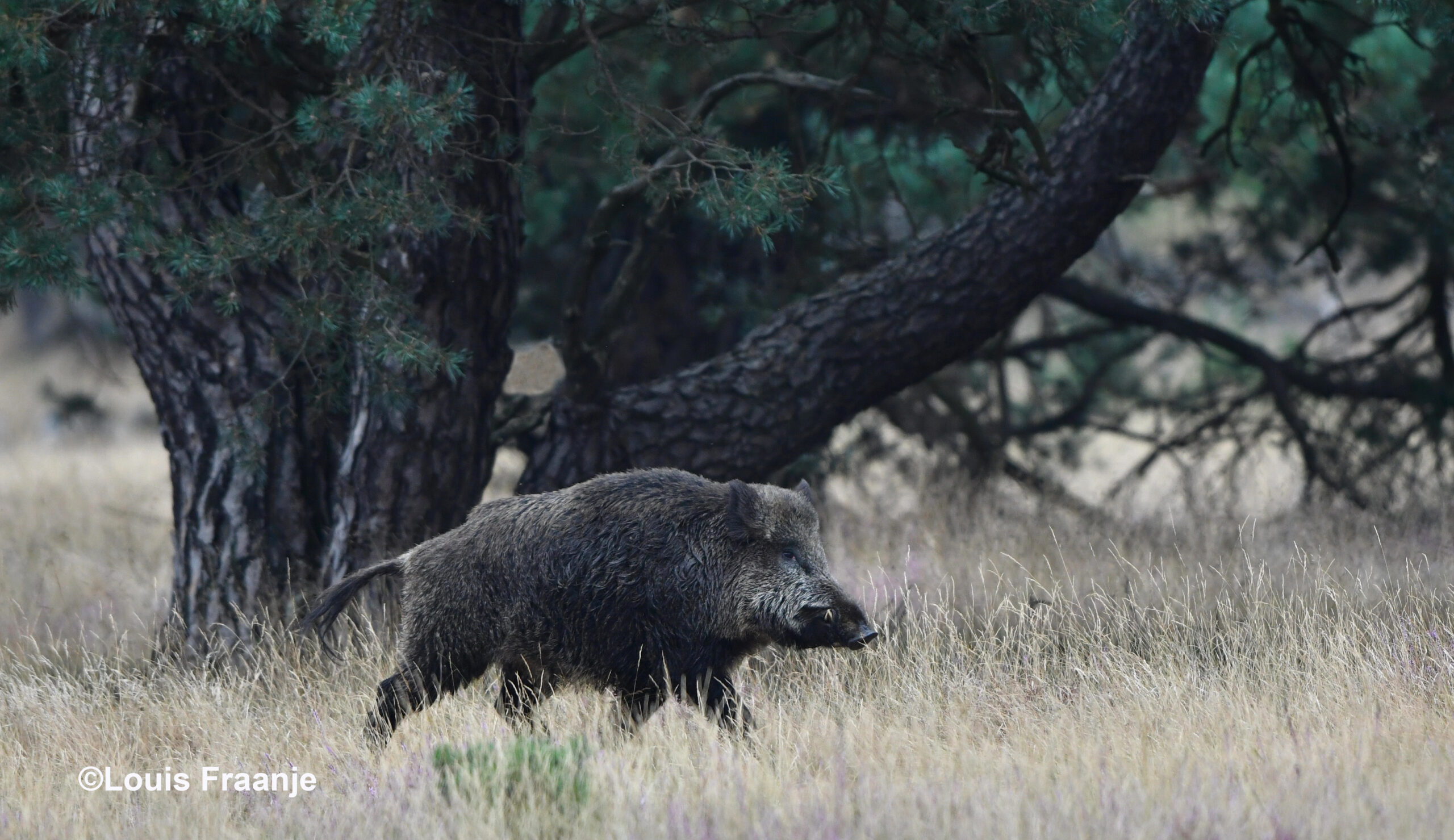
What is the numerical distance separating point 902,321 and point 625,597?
2828mm

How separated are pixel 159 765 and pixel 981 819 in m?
3.01

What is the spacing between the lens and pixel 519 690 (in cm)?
522

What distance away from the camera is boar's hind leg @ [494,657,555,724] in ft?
17.3

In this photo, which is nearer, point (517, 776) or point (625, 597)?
point (517, 776)

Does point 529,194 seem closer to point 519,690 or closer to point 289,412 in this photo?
point 289,412

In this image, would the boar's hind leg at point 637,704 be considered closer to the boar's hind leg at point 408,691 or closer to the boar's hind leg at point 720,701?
the boar's hind leg at point 720,701

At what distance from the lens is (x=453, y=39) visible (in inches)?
252

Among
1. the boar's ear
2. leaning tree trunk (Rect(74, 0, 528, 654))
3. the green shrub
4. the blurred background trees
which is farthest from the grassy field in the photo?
the blurred background trees

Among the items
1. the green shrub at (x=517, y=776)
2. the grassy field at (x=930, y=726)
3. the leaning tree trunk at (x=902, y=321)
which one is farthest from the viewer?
the leaning tree trunk at (x=902, y=321)

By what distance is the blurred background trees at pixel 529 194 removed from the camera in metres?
5.66

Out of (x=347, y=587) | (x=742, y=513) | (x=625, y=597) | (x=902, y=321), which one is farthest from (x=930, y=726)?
(x=902, y=321)

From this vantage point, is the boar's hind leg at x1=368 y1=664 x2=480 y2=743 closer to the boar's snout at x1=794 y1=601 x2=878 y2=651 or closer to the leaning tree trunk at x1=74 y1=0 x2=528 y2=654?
the boar's snout at x1=794 y1=601 x2=878 y2=651

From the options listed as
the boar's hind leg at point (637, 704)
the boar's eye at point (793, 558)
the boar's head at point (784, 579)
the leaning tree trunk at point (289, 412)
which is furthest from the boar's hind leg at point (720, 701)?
the leaning tree trunk at point (289, 412)

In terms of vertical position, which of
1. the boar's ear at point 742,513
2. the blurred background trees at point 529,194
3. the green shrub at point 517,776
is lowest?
the green shrub at point 517,776
